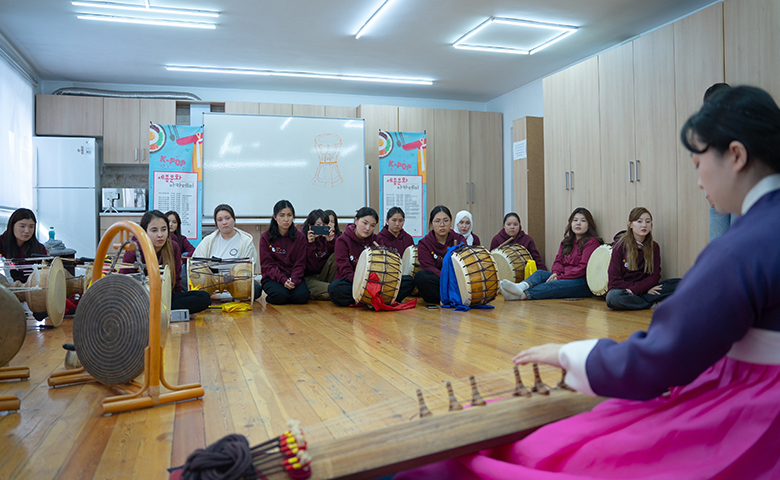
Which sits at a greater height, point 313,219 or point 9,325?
point 313,219

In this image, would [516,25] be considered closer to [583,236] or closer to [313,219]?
[583,236]

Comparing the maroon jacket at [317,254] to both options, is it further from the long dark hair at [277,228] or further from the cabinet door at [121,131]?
the cabinet door at [121,131]

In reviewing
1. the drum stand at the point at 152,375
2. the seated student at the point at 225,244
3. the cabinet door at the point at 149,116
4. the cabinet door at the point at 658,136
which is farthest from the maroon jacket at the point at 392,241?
the cabinet door at the point at 149,116

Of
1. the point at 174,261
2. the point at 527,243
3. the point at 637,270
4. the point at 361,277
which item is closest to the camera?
the point at 174,261

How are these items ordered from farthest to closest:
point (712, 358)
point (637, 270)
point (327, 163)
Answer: point (327, 163)
point (637, 270)
point (712, 358)

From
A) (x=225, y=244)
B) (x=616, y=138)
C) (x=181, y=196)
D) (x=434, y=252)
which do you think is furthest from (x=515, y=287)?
(x=181, y=196)

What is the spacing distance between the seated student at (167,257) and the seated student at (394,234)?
1948mm

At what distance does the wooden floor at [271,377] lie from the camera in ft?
5.16

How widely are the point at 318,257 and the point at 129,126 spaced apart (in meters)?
3.95

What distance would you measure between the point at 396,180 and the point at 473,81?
1.97 meters

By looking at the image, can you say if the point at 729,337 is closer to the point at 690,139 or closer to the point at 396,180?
the point at 690,139

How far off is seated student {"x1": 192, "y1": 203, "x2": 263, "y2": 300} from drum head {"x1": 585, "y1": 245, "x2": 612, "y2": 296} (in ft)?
11.3

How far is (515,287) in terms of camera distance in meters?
5.39

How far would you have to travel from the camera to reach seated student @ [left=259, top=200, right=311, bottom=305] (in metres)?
5.28
